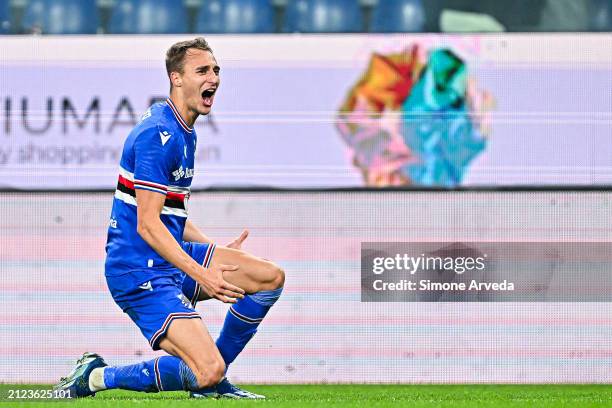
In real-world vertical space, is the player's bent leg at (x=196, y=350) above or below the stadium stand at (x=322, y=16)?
below

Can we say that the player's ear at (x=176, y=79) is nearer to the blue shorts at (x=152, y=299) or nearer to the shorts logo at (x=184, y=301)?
the blue shorts at (x=152, y=299)

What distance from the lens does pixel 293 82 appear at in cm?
851

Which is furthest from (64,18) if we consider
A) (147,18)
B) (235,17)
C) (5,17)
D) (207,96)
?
(207,96)

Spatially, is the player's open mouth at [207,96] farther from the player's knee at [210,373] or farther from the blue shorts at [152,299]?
the player's knee at [210,373]

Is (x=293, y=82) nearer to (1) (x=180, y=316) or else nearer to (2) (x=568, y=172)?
(2) (x=568, y=172)

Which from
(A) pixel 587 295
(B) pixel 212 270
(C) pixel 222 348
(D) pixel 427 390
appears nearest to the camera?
(B) pixel 212 270

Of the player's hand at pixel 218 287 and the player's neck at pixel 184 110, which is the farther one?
the player's neck at pixel 184 110

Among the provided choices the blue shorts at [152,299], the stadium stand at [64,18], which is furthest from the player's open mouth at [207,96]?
the stadium stand at [64,18]

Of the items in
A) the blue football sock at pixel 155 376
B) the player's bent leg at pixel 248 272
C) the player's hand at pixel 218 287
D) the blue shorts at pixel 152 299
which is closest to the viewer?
the player's hand at pixel 218 287

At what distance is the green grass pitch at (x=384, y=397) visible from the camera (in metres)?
5.23

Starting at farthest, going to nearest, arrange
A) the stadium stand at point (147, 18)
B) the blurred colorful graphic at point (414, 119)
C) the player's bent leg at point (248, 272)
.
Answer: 1. the stadium stand at point (147, 18)
2. the blurred colorful graphic at point (414, 119)
3. the player's bent leg at point (248, 272)

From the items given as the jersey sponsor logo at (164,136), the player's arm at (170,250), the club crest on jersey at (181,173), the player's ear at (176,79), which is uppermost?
the player's ear at (176,79)

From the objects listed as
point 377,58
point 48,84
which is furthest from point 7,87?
point 377,58

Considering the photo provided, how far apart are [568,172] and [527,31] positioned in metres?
1.02
